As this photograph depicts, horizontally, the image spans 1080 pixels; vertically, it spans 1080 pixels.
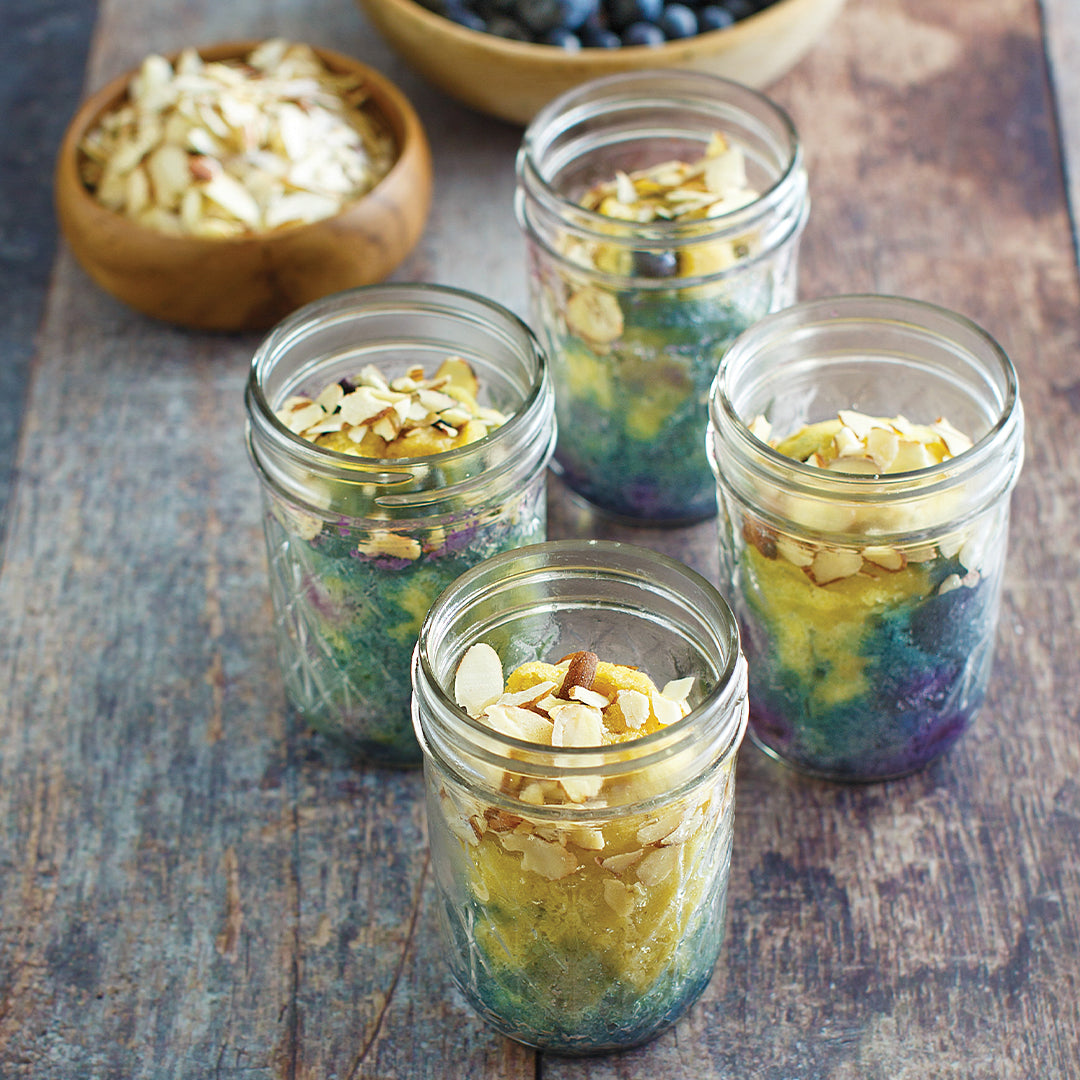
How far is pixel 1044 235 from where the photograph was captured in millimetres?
1368

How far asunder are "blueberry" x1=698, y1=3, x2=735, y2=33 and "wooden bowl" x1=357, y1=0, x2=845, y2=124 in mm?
15

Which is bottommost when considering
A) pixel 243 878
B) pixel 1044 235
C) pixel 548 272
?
pixel 243 878

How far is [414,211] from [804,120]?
0.50 m

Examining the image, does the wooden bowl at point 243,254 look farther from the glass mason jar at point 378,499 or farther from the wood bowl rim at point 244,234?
the glass mason jar at point 378,499

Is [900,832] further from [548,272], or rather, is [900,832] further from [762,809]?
[548,272]

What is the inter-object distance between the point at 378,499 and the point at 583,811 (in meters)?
0.26

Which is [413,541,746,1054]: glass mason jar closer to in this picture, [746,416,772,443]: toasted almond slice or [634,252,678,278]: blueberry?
[746,416,772,443]: toasted almond slice

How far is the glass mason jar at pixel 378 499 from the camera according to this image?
2.79 feet

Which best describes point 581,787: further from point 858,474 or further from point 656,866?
point 858,474

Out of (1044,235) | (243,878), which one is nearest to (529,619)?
(243,878)

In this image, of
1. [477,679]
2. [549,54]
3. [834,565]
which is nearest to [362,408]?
[477,679]

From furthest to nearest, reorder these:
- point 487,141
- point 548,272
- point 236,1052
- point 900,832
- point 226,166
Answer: point 487,141 → point 226,166 → point 548,272 → point 900,832 → point 236,1052

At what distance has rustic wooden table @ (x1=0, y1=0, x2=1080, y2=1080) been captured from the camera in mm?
816

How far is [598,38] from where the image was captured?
140 centimetres
